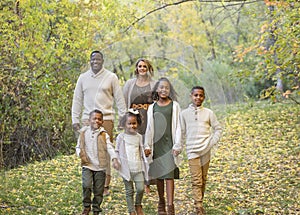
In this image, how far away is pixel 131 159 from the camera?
15.4ft

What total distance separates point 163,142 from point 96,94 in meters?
0.89

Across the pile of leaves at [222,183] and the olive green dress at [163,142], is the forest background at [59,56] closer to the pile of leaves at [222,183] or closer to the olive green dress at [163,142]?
the pile of leaves at [222,183]

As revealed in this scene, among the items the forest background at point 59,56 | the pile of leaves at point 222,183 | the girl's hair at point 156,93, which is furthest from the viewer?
the forest background at point 59,56

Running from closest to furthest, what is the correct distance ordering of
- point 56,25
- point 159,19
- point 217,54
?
point 56,25 < point 159,19 < point 217,54

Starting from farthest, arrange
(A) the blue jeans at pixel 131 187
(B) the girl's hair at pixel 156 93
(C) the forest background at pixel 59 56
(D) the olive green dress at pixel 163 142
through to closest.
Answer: (C) the forest background at pixel 59 56 → (B) the girl's hair at pixel 156 93 → (D) the olive green dress at pixel 163 142 → (A) the blue jeans at pixel 131 187

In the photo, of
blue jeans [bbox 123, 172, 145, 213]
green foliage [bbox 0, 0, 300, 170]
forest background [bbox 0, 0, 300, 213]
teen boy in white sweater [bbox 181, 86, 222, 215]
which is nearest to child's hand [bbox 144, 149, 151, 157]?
blue jeans [bbox 123, 172, 145, 213]

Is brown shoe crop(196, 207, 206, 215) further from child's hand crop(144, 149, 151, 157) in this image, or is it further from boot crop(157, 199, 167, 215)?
child's hand crop(144, 149, 151, 157)

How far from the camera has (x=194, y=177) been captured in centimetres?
504

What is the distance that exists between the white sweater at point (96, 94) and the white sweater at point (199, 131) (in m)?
0.74

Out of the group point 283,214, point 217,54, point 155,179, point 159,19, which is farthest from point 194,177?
point 217,54

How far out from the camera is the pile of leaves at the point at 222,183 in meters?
5.58

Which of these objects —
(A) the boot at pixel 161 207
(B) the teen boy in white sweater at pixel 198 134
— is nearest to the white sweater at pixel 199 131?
(B) the teen boy in white sweater at pixel 198 134

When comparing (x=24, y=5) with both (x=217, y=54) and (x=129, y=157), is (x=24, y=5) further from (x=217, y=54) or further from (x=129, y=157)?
(x=217, y=54)

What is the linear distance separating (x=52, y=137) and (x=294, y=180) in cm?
460
